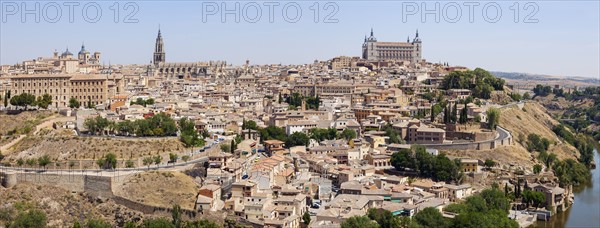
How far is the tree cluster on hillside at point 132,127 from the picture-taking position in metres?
29.5

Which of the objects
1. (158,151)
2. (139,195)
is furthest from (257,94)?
(139,195)

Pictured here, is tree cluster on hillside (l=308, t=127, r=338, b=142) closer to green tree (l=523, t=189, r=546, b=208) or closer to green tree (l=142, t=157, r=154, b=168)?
green tree (l=142, t=157, r=154, b=168)

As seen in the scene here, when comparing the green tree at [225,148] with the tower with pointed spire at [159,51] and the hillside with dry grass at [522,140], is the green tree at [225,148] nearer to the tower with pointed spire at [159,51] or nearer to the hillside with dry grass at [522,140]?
the hillside with dry grass at [522,140]

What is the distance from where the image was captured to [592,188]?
106ft

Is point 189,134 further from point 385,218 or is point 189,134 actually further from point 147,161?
Answer: point 385,218

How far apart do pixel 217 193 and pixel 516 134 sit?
20000 millimetres

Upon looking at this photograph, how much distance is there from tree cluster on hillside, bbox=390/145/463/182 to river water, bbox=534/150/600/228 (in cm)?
385

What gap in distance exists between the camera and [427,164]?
28.4m

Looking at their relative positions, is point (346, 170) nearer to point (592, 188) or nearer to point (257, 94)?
point (592, 188)

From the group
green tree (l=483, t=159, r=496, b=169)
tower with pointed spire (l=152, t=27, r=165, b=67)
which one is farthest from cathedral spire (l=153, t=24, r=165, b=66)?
green tree (l=483, t=159, r=496, b=169)

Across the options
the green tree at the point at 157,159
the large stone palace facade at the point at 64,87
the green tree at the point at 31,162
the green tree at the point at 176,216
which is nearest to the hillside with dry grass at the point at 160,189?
the green tree at the point at 157,159

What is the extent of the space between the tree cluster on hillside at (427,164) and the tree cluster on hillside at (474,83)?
18331mm

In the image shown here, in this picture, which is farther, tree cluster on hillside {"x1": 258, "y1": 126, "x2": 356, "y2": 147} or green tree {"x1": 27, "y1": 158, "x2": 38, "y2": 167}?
tree cluster on hillside {"x1": 258, "y1": 126, "x2": 356, "y2": 147}

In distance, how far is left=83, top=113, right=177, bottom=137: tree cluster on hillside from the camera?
29.5m
